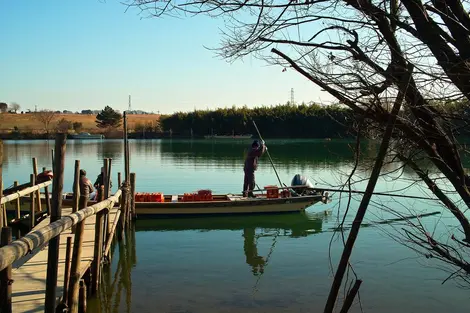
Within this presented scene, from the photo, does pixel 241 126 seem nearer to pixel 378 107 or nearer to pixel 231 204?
pixel 231 204

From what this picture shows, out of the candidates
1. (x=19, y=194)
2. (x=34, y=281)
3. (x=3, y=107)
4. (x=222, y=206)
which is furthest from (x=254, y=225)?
(x=3, y=107)

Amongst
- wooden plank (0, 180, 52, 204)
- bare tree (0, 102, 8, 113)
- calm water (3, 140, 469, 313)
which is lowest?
calm water (3, 140, 469, 313)

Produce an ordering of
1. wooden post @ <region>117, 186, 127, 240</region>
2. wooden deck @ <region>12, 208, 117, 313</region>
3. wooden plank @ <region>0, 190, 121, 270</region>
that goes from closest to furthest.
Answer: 1. wooden plank @ <region>0, 190, 121, 270</region>
2. wooden deck @ <region>12, 208, 117, 313</region>
3. wooden post @ <region>117, 186, 127, 240</region>

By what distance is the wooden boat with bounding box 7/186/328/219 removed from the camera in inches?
608

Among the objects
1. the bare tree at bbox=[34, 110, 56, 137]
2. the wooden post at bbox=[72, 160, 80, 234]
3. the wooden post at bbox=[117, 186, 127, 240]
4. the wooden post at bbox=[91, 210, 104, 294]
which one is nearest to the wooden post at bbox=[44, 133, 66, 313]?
the wooden post at bbox=[72, 160, 80, 234]

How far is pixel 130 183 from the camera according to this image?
14.4 meters

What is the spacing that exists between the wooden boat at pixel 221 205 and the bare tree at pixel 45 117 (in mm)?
62196

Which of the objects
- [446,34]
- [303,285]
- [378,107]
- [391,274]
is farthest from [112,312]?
[446,34]

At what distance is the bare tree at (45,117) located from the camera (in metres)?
76.9

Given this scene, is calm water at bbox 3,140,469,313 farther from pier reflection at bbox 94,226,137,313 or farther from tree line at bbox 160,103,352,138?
tree line at bbox 160,103,352,138

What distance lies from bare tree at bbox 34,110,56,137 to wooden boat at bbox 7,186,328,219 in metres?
62.2

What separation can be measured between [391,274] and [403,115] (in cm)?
746

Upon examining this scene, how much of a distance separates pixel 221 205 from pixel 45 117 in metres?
72.2

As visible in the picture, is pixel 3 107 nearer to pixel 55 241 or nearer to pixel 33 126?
pixel 33 126
